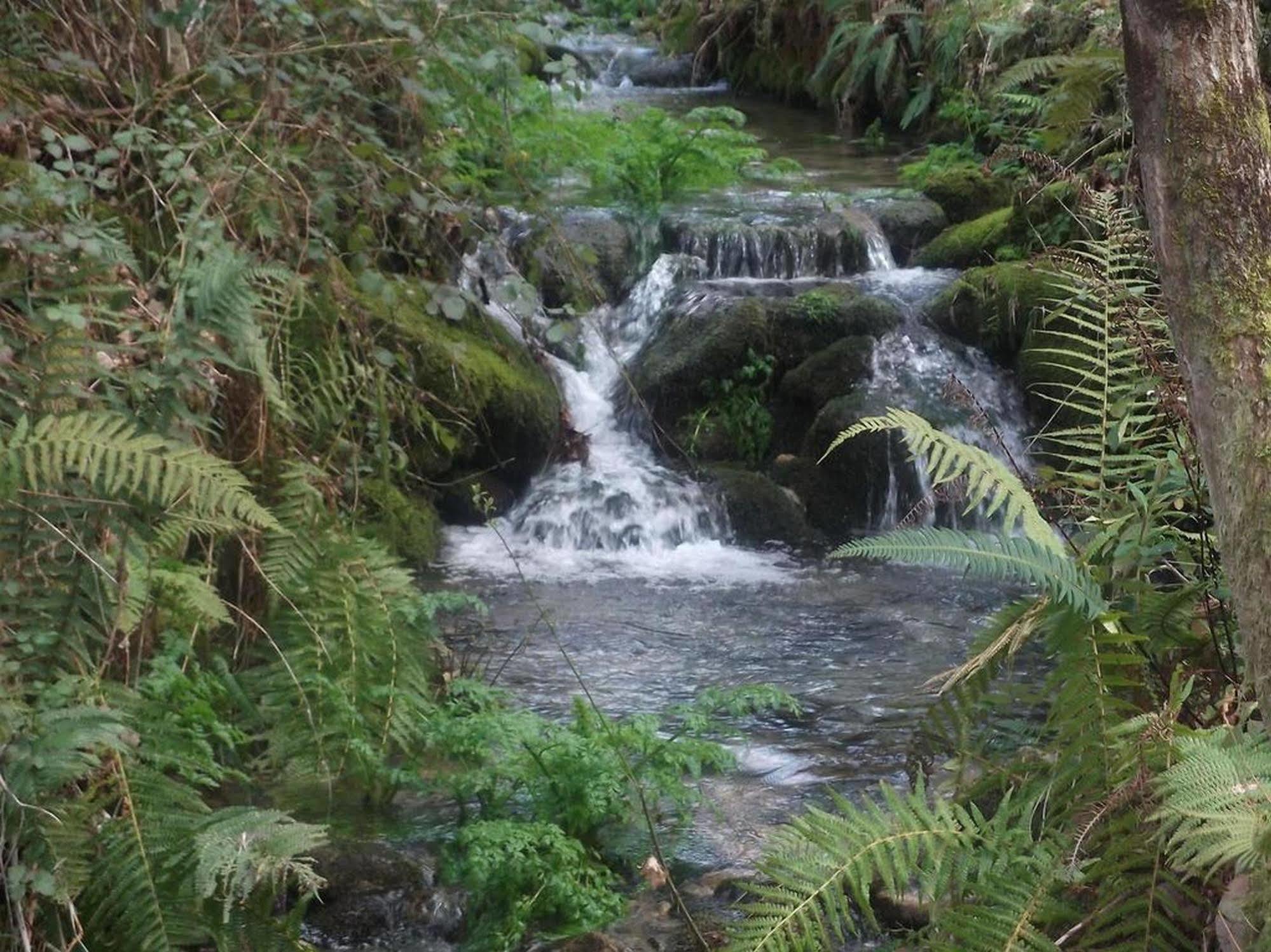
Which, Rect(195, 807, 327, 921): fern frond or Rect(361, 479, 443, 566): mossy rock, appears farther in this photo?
Rect(361, 479, 443, 566): mossy rock

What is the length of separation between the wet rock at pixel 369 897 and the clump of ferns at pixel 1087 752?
1141 mm

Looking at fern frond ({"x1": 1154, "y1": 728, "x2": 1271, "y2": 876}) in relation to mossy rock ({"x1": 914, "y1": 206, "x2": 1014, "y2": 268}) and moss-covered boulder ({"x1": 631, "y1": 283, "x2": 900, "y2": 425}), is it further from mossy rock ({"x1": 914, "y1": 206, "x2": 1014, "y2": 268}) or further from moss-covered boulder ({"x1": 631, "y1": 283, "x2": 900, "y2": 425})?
mossy rock ({"x1": 914, "y1": 206, "x2": 1014, "y2": 268})

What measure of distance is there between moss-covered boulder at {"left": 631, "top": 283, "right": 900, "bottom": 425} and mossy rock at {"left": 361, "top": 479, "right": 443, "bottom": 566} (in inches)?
70.4

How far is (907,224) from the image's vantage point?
10305 mm

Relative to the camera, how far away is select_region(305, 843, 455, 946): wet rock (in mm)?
3738

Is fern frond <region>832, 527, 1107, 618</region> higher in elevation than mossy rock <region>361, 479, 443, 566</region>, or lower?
higher

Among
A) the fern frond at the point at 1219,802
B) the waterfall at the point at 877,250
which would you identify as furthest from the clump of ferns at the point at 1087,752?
the waterfall at the point at 877,250

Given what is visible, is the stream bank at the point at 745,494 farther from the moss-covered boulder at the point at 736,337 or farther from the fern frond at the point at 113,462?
the fern frond at the point at 113,462

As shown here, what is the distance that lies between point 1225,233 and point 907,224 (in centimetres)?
790

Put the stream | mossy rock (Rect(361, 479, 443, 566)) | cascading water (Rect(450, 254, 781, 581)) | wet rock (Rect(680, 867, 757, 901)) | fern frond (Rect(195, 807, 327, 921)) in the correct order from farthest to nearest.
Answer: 1. cascading water (Rect(450, 254, 781, 581))
2. mossy rock (Rect(361, 479, 443, 566))
3. the stream
4. wet rock (Rect(680, 867, 757, 901))
5. fern frond (Rect(195, 807, 327, 921))

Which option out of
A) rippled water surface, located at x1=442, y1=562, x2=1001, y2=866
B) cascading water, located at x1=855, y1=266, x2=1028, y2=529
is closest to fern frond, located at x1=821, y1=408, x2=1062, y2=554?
rippled water surface, located at x1=442, y1=562, x2=1001, y2=866

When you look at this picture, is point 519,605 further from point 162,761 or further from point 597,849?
point 162,761

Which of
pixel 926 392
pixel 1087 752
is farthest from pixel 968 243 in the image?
pixel 1087 752

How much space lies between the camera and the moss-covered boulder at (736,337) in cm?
878
